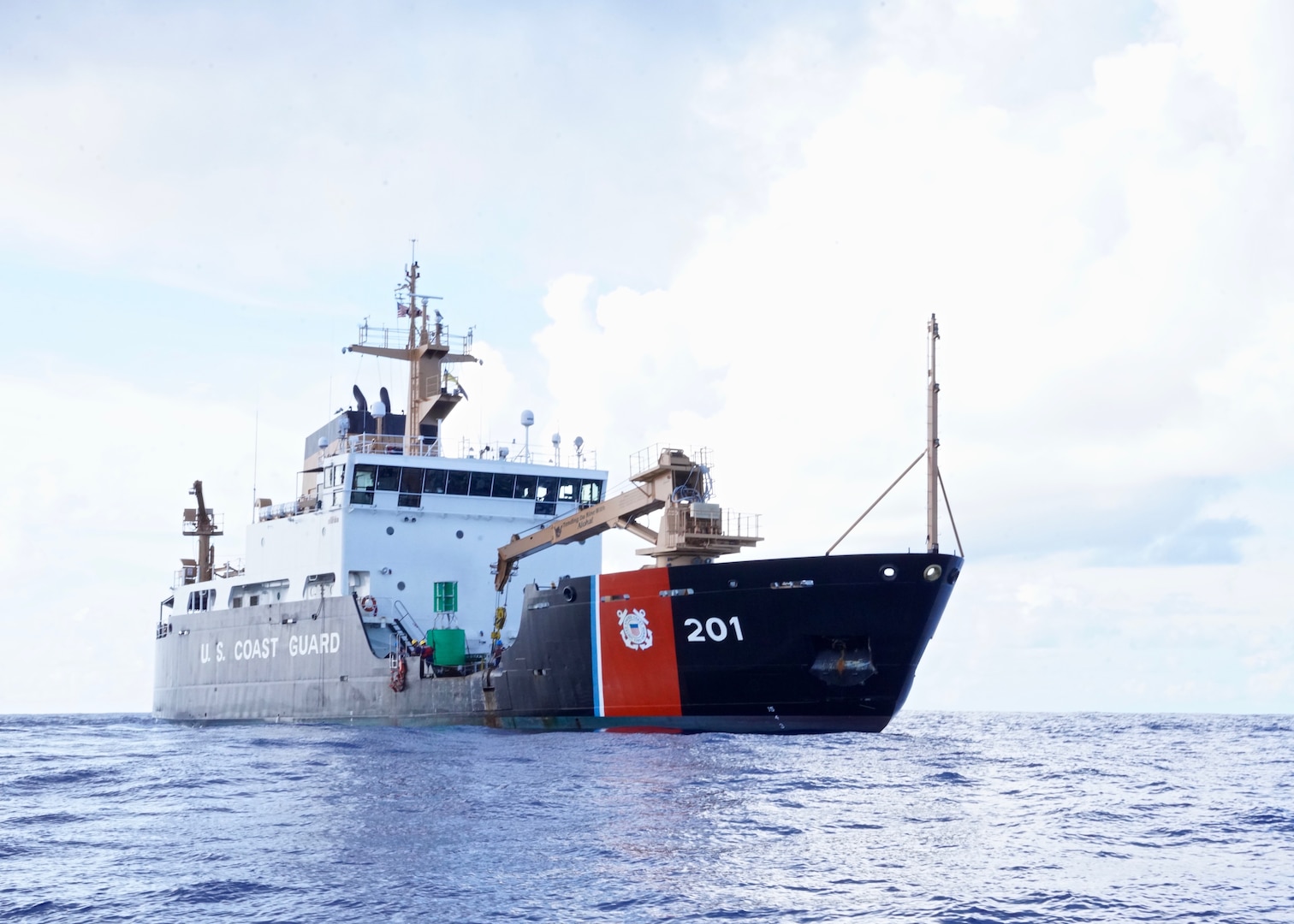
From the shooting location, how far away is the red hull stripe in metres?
25.1

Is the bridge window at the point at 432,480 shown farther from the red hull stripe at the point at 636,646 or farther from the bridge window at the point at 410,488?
the red hull stripe at the point at 636,646

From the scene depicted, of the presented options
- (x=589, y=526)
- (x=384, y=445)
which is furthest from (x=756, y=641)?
(x=384, y=445)

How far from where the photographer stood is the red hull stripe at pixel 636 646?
25078mm

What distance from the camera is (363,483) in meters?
33.2

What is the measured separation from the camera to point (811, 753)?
21562 millimetres

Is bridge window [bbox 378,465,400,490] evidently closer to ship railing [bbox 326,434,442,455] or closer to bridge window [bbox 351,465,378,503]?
bridge window [bbox 351,465,378,503]

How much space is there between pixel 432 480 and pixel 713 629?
39.5 ft

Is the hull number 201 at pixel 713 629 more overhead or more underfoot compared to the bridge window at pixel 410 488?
more underfoot

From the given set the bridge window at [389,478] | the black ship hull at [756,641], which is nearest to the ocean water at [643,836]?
the black ship hull at [756,641]

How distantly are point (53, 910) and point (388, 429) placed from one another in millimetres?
28430

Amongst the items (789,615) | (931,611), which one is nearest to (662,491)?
(789,615)

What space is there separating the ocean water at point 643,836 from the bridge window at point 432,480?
410 inches

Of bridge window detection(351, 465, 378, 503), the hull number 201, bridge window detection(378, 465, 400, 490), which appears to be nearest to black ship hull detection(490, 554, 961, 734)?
the hull number 201

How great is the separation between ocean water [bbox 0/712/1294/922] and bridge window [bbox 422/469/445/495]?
10.4 meters
